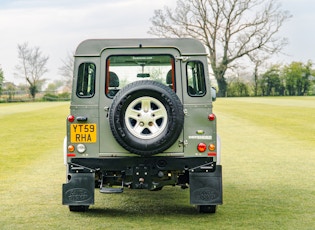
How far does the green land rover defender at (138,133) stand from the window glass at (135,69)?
14 mm

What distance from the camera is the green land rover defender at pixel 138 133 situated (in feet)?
31.0

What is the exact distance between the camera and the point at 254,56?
91375 millimetres

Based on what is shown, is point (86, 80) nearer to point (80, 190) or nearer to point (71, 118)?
point (71, 118)

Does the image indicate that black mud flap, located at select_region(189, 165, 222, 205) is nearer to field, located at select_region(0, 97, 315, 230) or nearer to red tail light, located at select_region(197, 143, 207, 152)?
field, located at select_region(0, 97, 315, 230)

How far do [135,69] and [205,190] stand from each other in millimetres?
1974

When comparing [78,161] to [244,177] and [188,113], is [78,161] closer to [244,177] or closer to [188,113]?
[188,113]

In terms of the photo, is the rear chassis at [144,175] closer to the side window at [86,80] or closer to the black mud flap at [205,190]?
the black mud flap at [205,190]

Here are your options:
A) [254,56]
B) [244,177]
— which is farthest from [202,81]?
[254,56]

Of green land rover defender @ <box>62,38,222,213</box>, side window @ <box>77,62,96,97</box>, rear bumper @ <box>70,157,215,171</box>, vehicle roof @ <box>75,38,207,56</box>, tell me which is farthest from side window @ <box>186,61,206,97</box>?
side window @ <box>77,62,96,97</box>

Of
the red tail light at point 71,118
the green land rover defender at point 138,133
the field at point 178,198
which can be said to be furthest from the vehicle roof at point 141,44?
the field at point 178,198

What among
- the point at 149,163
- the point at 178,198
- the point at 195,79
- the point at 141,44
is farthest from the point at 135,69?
the point at 178,198

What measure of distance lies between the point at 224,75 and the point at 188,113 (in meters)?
84.4

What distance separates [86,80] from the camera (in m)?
9.73

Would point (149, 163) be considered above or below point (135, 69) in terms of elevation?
below
